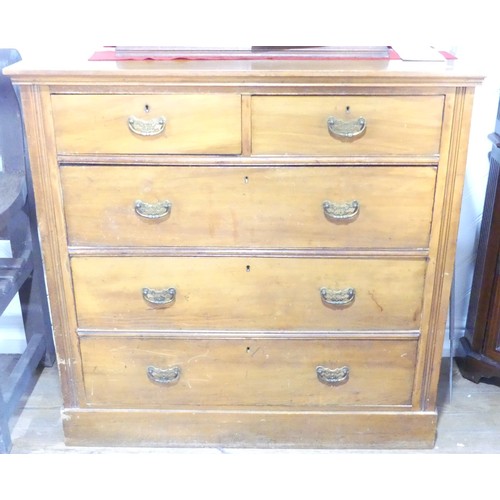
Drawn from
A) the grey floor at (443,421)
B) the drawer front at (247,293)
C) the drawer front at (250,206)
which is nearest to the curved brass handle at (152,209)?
the drawer front at (250,206)

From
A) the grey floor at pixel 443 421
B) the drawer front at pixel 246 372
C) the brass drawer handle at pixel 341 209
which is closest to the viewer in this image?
the brass drawer handle at pixel 341 209

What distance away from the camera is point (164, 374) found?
1604 millimetres

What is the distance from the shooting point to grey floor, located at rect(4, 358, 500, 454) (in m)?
1.69

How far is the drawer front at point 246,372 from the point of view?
1576 millimetres

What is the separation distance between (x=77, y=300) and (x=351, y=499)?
3.45ft

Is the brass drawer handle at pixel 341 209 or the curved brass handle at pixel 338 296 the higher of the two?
the brass drawer handle at pixel 341 209

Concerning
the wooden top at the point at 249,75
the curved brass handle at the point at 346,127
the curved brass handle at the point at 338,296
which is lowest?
the curved brass handle at the point at 338,296

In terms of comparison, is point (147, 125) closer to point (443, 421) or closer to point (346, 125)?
point (346, 125)

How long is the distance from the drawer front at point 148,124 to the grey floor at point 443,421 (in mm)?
827

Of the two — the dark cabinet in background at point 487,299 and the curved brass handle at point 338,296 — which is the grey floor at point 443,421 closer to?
the dark cabinet in background at point 487,299

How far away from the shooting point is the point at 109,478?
666mm

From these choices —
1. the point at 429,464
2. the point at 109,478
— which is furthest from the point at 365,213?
the point at 109,478

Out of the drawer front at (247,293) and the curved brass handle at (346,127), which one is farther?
the drawer front at (247,293)

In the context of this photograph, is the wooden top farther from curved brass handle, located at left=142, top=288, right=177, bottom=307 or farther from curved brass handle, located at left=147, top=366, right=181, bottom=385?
curved brass handle, located at left=147, top=366, right=181, bottom=385
